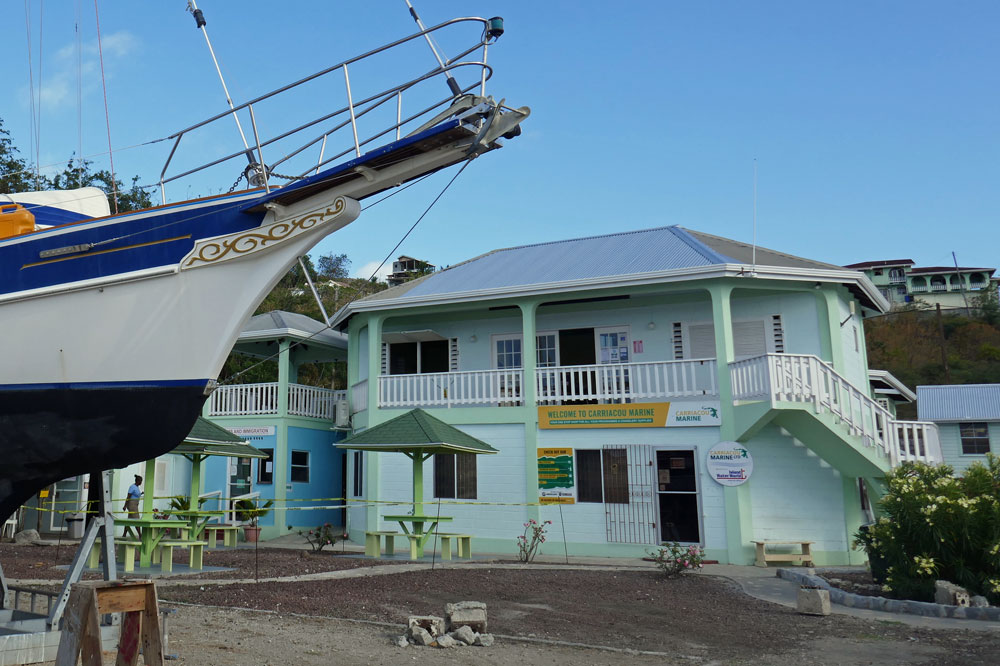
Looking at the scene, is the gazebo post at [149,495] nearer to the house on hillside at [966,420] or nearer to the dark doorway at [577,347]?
the dark doorway at [577,347]

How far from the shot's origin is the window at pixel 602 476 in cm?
1644

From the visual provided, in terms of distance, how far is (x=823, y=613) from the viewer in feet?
31.3

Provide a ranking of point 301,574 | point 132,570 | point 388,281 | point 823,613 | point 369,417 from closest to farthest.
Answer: point 823,613
point 301,574
point 132,570
point 369,417
point 388,281

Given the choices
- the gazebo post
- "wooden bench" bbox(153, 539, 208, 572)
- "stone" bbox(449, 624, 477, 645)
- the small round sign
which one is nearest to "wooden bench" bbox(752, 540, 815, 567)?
the small round sign

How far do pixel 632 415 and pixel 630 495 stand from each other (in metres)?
1.62

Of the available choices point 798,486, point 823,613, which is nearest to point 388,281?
point 798,486

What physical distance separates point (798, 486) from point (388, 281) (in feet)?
162

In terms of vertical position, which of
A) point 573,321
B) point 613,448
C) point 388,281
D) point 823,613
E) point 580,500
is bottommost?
point 823,613

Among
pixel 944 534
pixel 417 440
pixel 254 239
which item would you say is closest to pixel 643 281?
pixel 417 440

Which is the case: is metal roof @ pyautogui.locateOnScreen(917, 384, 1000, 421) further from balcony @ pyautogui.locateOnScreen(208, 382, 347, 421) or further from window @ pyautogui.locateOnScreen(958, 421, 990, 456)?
balcony @ pyautogui.locateOnScreen(208, 382, 347, 421)

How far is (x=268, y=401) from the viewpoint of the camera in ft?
71.4

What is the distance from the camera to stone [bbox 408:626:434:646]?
7.30m

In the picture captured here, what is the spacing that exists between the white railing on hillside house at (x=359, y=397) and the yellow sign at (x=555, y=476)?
4.83m

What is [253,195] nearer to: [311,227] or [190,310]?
[311,227]
